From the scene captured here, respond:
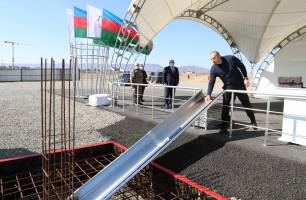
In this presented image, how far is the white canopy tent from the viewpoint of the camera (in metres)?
9.93

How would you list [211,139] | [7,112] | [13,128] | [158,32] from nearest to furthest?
[211,139]
[13,128]
[7,112]
[158,32]

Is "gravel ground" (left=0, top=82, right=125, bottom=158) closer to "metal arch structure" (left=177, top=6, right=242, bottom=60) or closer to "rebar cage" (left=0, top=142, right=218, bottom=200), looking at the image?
"rebar cage" (left=0, top=142, right=218, bottom=200)

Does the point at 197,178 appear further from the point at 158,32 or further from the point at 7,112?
the point at 7,112

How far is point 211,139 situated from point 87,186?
2.30 metres

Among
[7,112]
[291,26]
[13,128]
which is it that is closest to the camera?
[13,128]

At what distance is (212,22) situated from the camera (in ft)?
50.6

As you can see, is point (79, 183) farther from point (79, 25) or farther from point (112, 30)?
point (79, 25)

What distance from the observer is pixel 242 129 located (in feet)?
19.4

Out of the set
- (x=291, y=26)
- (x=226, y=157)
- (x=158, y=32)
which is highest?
(x=291, y=26)

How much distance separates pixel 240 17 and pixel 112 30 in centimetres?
633

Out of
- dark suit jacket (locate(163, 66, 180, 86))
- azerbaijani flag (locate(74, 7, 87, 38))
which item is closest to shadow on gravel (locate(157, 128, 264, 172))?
dark suit jacket (locate(163, 66, 180, 86))

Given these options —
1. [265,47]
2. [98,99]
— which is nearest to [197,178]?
[98,99]

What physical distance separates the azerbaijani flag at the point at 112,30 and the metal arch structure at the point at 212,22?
3368 millimetres

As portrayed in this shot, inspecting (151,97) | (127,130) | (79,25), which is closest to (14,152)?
(127,130)
